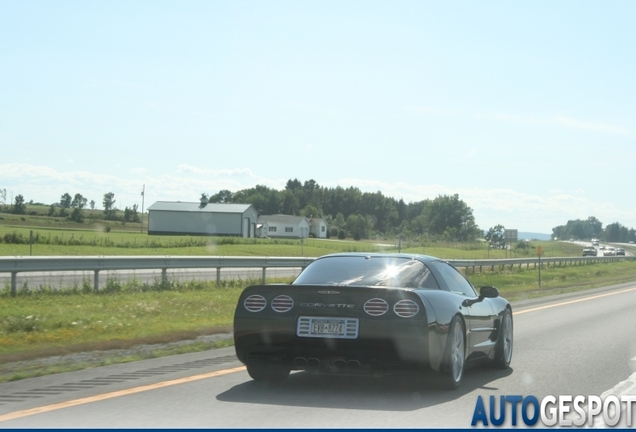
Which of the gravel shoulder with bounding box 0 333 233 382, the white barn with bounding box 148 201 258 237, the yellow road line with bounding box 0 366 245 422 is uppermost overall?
the white barn with bounding box 148 201 258 237

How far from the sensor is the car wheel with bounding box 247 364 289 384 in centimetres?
840

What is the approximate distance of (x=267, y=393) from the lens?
25.7 feet

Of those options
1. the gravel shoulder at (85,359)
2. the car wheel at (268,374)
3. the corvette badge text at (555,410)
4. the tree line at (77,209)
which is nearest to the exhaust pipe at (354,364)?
the car wheel at (268,374)

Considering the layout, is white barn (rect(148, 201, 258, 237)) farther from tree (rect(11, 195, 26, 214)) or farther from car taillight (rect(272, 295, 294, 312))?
car taillight (rect(272, 295, 294, 312))

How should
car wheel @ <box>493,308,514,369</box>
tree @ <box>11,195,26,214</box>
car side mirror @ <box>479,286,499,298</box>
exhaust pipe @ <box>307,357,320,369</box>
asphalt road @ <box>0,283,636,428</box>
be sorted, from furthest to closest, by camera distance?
1. tree @ <box>11,195,26,214</box>
2. car wheel @ <box>493,308,514,369</box>
3. car side mirror @ <box>479,286,499,298</box>
4. exhaust pipe @ <box>307,357,320,369</box>
5. asphalt road @ <box>0,283,636,428</box>

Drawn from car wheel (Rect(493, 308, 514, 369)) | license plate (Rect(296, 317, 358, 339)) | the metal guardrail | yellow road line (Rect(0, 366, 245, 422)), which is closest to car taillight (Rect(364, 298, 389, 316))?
license plate (Rect(296, 317, 358, 339))

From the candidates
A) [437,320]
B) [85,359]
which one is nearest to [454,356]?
[437,320]

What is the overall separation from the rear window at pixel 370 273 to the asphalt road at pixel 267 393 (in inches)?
40.0

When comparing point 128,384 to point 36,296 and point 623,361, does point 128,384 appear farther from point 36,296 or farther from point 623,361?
point 36,296

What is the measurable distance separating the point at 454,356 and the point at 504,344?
1952mm

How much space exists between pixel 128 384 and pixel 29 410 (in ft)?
4.77

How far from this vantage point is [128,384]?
8.12 metres

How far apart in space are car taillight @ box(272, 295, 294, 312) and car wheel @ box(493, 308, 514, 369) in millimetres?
3032

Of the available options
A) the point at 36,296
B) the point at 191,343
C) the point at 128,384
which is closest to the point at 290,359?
the point at 128,384
